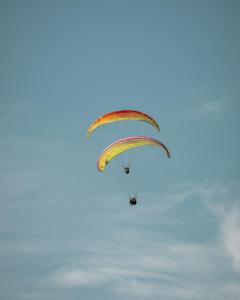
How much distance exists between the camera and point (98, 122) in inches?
2630

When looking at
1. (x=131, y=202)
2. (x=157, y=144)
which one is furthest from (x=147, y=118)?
(x=131, y=202)

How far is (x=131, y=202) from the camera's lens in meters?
67.1

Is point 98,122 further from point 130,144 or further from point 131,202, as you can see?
point 131,202

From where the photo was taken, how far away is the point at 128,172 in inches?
2702

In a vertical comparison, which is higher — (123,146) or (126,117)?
(126,117)

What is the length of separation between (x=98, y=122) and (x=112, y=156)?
3.86 m

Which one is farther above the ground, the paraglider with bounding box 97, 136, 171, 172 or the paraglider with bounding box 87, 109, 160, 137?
the paraglider with bounding box 87, 109, 160, 137

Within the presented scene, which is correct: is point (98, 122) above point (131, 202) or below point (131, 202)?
above

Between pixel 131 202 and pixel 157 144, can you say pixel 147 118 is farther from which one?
pixel 131 202

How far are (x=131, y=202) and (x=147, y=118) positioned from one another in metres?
8.24

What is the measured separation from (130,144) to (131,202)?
5.59 m

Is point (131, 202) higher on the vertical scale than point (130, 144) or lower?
lower

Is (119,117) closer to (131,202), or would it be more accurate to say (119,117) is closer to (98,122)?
(98,122)

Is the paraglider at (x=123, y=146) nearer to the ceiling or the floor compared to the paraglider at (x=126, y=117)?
nearer to the floor
